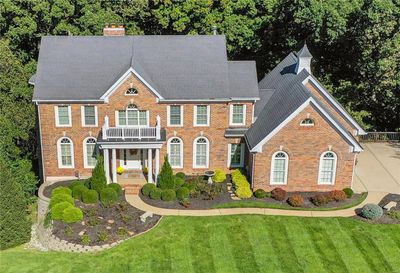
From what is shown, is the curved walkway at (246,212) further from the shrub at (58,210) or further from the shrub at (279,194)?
the shrub at (58,210)

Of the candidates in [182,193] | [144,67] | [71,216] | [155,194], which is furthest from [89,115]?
[182,193]

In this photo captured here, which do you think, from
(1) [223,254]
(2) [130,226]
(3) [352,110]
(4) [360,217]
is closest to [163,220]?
(2) [130,226]

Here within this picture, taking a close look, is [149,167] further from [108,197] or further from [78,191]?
[78,191]

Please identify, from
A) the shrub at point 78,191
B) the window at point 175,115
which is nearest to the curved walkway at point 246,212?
the shrub at point 78,191

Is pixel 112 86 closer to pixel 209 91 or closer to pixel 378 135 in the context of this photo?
pixel 209 91

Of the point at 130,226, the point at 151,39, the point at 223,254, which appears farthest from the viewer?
the point at 151,39

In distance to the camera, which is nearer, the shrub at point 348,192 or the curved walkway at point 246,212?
the curved walkway at point 246,212
